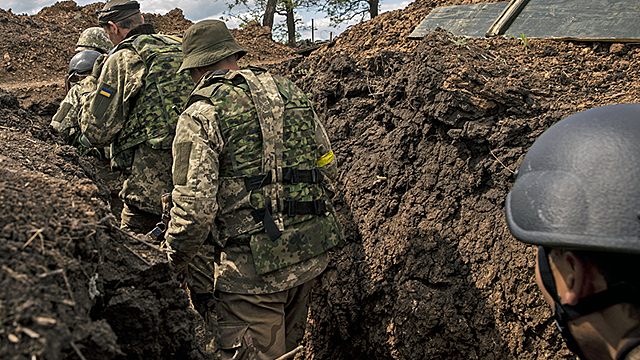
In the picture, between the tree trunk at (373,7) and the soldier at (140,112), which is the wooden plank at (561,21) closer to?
the soldier at (140,112)

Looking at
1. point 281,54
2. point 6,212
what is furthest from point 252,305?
point 281,54

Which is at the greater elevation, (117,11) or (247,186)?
(117,11)

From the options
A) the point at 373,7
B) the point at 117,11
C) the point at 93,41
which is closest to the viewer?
the point at 117,11

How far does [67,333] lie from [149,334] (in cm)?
50

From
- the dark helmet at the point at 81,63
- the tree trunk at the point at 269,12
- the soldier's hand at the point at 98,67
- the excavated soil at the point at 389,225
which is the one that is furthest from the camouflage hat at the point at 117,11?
the tree trunk at the point at 269,12

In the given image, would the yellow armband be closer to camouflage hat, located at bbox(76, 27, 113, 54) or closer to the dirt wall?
the dirt wall

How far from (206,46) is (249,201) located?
0.97 meters

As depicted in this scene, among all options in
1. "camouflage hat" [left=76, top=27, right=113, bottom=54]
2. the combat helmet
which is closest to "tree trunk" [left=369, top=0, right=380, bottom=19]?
"camouflage hat" [left=76, top=27, right=113, bottom=54]

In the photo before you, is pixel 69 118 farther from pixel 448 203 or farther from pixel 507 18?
pixel 507 18

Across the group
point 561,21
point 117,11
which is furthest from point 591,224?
point 561,21

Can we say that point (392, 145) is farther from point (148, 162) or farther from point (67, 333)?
point (67, 333)

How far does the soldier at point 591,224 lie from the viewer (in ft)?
3.46

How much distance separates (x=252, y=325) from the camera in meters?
2.32

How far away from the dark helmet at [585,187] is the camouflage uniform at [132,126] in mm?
2559
